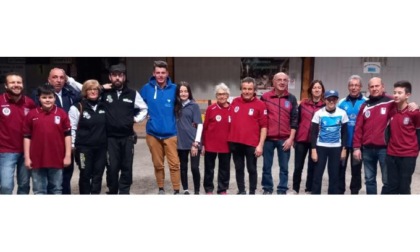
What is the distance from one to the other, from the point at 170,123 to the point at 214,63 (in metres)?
5.01

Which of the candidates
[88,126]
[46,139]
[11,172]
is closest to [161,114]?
[88,126]

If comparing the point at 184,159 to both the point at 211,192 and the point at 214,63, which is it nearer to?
the point at 211,192

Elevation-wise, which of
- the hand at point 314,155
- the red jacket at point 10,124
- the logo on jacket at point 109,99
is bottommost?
the hand at point 314,155

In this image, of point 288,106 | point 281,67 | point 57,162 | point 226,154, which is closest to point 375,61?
point 281,67

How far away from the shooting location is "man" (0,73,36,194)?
403cm

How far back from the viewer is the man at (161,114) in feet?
15.2

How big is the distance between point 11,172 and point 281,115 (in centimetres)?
294

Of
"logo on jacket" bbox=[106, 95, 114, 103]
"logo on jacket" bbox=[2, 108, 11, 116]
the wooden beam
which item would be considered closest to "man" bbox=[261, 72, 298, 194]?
"logo on jacket" bbox=[106, 95, 114, 103]

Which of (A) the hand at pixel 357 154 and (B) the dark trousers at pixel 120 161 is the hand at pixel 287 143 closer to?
(A) the hand at pixel 357 154

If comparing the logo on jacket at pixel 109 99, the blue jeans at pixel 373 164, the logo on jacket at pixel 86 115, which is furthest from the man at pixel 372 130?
the logo on jacket at pixel 86 115

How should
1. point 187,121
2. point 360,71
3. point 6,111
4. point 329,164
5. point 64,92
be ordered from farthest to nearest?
1. point 360,71
2. point 187,121
3. point 329,164
4. point 64,92
5. point 6,111

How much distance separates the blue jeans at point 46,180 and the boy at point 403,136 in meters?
3.43

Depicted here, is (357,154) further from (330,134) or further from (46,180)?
(46,180)

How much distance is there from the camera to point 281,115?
482 centimetres
